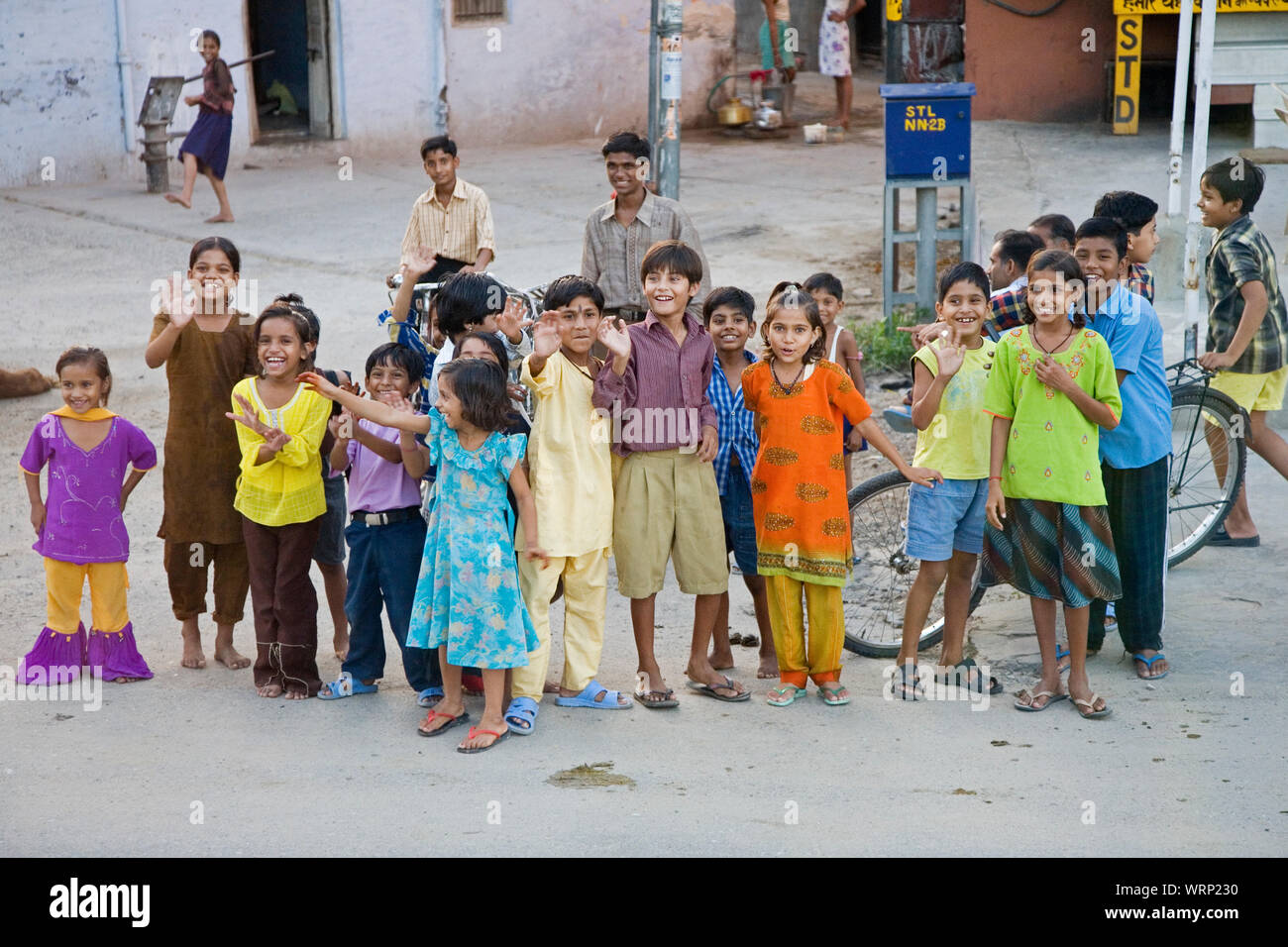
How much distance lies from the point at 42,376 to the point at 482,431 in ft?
16.2

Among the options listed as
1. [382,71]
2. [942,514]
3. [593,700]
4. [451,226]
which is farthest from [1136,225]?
[382,71]

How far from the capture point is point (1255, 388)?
19.6 ft

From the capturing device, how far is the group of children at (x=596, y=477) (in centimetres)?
457

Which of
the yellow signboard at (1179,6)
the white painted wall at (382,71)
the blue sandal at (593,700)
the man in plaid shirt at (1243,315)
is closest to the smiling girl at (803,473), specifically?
the blue sandal at (593,700)

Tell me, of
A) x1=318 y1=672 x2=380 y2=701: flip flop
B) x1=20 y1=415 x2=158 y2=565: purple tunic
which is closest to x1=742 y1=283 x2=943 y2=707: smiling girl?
x1=318 y1=672 x2=380 y2=701: flip flop

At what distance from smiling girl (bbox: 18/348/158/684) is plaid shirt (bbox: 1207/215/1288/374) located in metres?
4.12

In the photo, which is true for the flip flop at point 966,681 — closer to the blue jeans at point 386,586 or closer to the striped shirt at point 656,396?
the striped shirt at point 656,396

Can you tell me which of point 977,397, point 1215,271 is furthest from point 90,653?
point 1215,271

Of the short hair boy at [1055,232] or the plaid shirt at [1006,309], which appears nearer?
the plaid shirt at [1006,309]

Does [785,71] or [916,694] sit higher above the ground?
[785,71]

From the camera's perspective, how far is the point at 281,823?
393cm

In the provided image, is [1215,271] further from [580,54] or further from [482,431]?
[580,54]

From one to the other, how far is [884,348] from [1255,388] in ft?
10.2

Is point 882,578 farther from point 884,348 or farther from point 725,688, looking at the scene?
point 884,348
